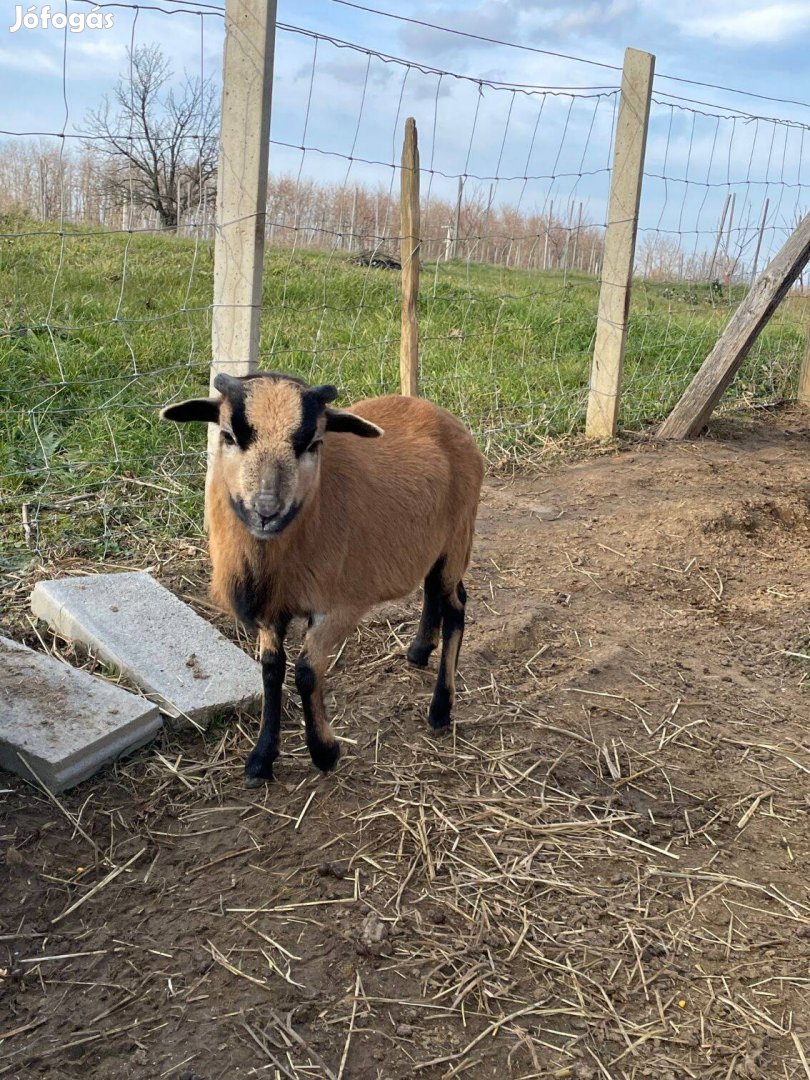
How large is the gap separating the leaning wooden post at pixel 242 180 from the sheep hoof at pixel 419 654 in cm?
125

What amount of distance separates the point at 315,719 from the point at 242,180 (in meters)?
2.61

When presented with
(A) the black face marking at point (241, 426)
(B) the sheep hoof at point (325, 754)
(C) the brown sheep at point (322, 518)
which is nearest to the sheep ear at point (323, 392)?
(C) the brown sheep at point (322, 518)

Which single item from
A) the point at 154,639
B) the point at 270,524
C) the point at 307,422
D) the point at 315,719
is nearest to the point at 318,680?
the point at 315,719

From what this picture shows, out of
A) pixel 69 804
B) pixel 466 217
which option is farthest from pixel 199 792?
pixel 466 217

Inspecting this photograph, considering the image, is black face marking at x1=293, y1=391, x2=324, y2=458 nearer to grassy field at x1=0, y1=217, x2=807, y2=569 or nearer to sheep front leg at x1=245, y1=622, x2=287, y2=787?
sheep front leg at x1=245, y1=622, x2=287, y2=787

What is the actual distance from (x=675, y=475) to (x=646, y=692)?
10.2 feet

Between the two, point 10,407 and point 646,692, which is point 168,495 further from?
point 646,692

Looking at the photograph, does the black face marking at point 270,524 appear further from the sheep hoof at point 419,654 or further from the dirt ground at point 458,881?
the sheep hoof at point 419,654

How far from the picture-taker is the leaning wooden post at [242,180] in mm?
4230

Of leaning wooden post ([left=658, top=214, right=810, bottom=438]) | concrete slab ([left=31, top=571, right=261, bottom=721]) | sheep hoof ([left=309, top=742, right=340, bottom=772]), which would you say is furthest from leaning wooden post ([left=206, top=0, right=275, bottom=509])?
leaning wooden post ([left=658, top=214, right=810, bottom=438])

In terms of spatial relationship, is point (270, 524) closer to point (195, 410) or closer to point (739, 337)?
point (195, 410)

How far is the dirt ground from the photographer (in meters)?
2.38

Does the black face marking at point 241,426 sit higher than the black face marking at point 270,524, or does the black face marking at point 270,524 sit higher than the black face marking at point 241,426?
the black face marking at point 241,426

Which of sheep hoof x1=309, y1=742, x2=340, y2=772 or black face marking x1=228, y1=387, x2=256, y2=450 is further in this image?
sheep hoof x1=309, y1=742, x2=340, y2=772
